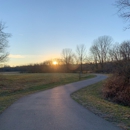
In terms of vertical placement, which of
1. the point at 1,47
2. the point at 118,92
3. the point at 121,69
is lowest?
the point at 118,92

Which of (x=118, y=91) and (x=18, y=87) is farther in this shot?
(x=18, y=87)

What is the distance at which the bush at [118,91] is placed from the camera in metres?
14.2

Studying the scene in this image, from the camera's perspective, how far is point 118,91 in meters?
15.9

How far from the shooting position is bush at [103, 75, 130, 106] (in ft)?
46.5

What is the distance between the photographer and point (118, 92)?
15.5m

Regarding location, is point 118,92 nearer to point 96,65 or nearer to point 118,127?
point 118,127

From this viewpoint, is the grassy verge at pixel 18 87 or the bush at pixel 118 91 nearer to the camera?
the grassy verge at pixel 18 87

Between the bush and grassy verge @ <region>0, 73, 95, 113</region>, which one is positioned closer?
grassy verge @ <region>0, 73, 95, 113</region>

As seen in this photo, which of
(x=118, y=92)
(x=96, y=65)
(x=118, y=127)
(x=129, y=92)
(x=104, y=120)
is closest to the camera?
(x=118, y=127)

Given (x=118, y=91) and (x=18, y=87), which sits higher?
(x=118, y=91)

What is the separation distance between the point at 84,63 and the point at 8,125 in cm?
9206

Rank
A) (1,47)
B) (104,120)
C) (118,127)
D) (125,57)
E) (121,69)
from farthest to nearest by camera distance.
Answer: (1,47)
(125,57)
(121,69)
(104,120)
(118,127)

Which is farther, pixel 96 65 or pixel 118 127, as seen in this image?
pixel 96 65

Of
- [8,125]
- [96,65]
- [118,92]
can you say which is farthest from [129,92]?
[96,65]
